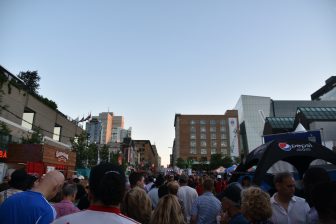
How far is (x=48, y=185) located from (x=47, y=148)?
79.6 ft

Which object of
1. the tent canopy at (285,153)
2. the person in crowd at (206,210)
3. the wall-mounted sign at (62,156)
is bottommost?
the person in crowd at (206,210)

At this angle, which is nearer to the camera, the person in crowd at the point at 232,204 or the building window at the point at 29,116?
the person in crowd at the point at 232,204

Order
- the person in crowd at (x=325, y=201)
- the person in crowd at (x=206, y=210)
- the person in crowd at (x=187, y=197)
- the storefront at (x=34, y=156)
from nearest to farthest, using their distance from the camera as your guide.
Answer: the person in crowd at (x=325, y=201)
the person in crowd at (x=206, y=210)
the person in crowd at (x=187, y=197)
the storefront at (x=34, y=156)

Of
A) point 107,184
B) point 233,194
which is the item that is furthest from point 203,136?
point 107,184

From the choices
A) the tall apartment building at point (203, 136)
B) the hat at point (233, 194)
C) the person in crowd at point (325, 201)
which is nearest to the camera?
the person in crowd at point (325, 201)

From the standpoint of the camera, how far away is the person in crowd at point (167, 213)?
11.5 ft

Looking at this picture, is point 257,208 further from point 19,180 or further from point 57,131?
point 57,131

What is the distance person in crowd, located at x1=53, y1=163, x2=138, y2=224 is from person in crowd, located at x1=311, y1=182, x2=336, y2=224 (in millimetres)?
1862

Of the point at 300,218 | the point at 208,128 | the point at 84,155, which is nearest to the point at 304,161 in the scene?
the point at 300,218

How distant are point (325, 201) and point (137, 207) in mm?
2469

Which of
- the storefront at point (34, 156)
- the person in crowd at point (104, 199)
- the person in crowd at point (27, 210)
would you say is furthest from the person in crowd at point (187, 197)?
the storefront at point (34, 156)

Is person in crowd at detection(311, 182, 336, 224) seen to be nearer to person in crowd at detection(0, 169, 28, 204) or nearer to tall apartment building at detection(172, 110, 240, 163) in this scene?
person in crowd at detection(0, 169, 28, 204)

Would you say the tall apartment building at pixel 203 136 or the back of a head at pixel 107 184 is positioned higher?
the tall apartment building at pixel 203 136

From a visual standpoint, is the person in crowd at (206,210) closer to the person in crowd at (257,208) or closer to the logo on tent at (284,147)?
the logo on tent at (284,147)
